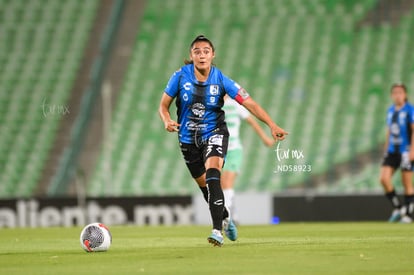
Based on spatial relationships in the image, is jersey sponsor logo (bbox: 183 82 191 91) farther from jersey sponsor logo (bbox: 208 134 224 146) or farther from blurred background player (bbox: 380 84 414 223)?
blurred background player (bbox: 380 84 414 223)

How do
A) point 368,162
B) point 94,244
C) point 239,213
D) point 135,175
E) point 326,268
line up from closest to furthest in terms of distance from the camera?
point 326,268 < point 94,244 < point 239,213 < point 368,162 < point 135,175

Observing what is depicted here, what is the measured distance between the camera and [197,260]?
28.4 feet

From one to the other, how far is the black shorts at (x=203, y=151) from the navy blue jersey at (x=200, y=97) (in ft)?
0.28

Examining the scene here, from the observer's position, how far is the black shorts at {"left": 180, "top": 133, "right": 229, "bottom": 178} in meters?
10.5

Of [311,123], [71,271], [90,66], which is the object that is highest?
[90,66]

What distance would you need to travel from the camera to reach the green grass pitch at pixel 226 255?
7.81 metres

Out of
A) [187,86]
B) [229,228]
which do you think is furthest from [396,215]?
[187,86]

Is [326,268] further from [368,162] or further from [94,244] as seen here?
[368,162]

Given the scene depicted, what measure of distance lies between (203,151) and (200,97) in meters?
0.56

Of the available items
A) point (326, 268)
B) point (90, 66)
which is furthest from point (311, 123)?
point (326, 268)

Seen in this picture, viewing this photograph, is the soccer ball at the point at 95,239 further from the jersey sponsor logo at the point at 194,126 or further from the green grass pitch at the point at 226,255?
the jersey sponsor logo at the point at 194,126

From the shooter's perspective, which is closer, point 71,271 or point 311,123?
point 71,271

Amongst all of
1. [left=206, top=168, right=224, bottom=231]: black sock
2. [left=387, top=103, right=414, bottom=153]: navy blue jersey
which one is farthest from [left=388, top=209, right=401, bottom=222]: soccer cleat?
[left=206, top=168, right=224, bottom=231]: black sock

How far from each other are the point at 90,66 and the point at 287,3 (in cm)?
523
